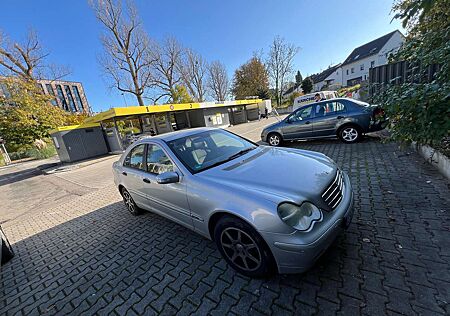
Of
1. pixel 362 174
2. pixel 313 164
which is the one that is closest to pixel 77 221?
pixel 313 164

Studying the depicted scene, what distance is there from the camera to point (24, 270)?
10.6 ft

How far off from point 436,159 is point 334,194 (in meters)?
3.61

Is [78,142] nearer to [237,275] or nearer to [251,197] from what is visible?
[237,275]

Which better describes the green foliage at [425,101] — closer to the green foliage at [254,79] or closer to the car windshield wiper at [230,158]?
the car windshield wiper at [230,158]

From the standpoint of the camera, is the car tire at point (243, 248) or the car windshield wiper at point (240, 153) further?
the car windshield wiper at point (240, 153)

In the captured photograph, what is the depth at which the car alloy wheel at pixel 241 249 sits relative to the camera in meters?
2.07

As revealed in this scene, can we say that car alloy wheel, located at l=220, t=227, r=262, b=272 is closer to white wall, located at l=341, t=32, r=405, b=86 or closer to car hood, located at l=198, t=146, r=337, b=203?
car hood, located at l=198, t=146, r=337, b=203

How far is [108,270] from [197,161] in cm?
195

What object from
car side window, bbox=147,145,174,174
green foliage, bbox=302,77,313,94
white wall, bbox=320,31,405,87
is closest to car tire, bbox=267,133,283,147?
car side window, bbox=147,145,174,174

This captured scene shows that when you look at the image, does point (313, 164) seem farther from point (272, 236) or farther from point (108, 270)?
point (108, 270)

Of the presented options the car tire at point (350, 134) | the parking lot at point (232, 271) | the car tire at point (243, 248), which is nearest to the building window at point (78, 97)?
the parking lot at point (232, 271)

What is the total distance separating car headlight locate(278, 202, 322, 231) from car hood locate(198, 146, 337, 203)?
2.7 inches

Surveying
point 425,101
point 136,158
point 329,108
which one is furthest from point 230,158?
point 329,108

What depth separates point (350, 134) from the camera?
22.4 ft
